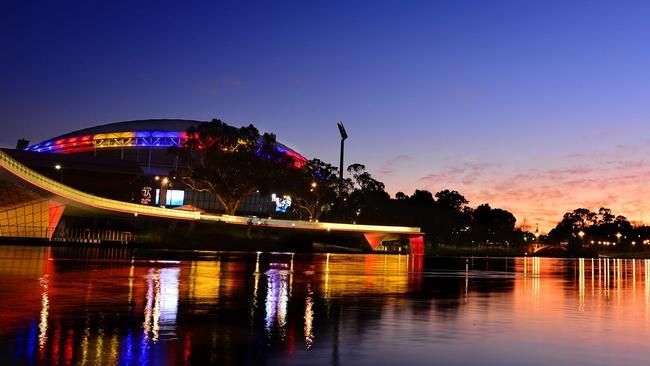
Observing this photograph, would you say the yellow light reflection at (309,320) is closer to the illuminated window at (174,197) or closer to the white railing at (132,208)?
the white railing at (132,208)

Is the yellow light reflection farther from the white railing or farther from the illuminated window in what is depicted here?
the illuminated window

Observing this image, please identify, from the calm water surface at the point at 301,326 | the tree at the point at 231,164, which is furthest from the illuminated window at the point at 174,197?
the calm water surface at the point at 301,326

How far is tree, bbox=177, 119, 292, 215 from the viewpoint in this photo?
10681 centimetres

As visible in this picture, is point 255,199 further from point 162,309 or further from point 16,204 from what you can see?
point 162,309

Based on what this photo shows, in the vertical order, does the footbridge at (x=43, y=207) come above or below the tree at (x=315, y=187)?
below

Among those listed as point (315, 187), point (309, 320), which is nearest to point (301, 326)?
point (309, 320)

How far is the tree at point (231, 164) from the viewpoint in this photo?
350 ft

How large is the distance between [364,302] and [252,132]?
94.4 m

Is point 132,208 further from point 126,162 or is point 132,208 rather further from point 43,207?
point 126,162

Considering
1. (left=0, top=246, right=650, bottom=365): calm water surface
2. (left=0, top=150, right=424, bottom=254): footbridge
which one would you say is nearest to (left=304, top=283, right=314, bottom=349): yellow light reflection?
(left=0, top=246, right=650, bottom=365): calm water surface

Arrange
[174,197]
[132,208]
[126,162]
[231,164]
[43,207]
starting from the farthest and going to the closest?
[174,197]
[126,162]
[231,164]
[132,208]
[43,207]

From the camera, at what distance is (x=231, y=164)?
106 meters

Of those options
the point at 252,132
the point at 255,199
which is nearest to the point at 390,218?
the point at 255,199

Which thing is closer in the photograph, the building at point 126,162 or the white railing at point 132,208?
the white railing at point 132,208
